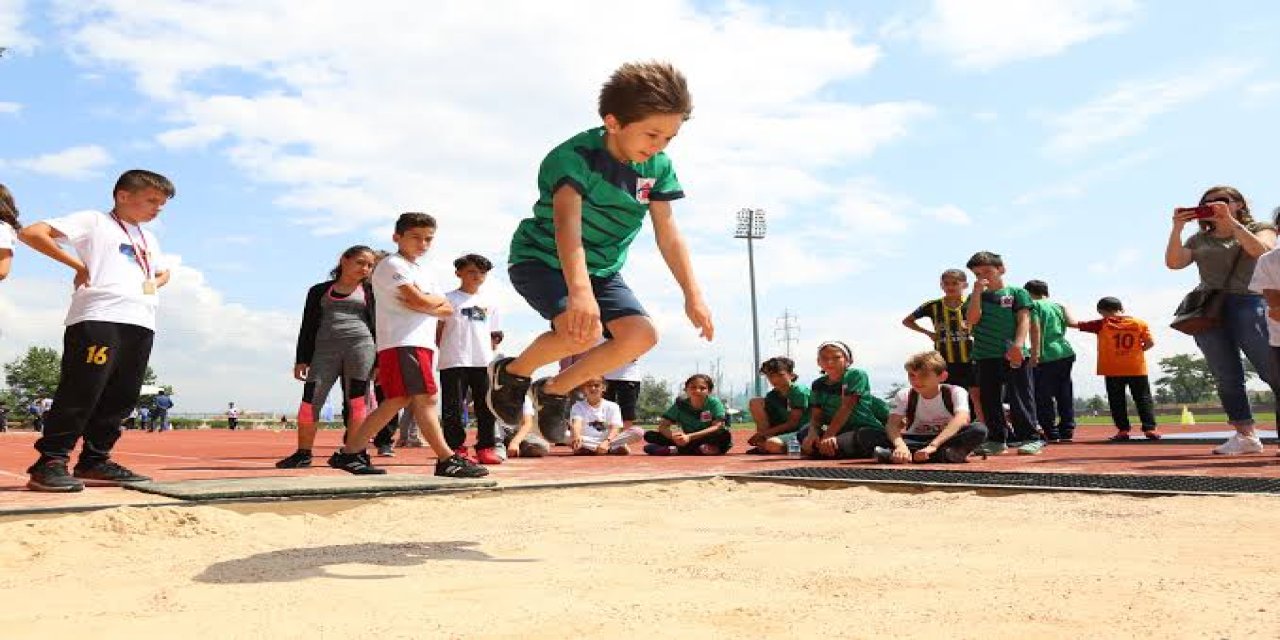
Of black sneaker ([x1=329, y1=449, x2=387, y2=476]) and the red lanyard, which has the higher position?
the red lanyard

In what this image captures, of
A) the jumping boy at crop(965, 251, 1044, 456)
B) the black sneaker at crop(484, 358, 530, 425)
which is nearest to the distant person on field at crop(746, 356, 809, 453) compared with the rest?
the jumping boy at crop(965, 251, 1044, 456)

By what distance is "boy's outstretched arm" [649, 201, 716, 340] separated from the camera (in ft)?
12.4

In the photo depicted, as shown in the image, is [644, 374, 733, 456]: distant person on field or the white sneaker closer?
the white sneaker

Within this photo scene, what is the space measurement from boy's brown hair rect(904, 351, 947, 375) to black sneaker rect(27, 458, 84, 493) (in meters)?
4.83

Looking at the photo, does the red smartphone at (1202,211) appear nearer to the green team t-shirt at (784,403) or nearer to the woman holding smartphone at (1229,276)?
the woman holding smartphone at (1229,276)

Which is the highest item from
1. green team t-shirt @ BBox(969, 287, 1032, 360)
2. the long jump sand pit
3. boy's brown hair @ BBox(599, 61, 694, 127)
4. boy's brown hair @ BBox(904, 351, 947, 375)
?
boy's brown hair @ BBox(599, 61, 694, 127)

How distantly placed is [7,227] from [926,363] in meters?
5.23

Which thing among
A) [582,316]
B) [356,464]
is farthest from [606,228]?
[356,464]

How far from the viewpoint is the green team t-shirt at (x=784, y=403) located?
27.1ft

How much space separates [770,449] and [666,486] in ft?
10.5

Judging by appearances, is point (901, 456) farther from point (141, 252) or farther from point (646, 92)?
point (141, 252)

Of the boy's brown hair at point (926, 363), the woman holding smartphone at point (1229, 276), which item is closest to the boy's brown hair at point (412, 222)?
the boy's brown hair at point (926, 363)

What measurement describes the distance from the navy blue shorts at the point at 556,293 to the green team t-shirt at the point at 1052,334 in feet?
22.0

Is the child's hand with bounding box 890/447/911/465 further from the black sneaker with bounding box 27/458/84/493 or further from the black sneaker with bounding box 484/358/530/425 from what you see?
the black sneaker with bounding box 27/458/84/493
